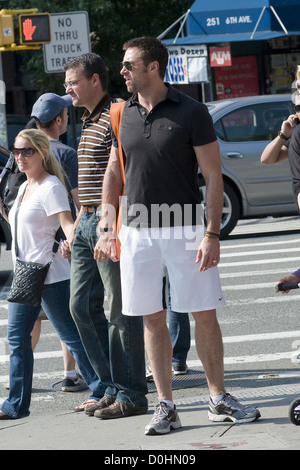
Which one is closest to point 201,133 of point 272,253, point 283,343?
point 283,343

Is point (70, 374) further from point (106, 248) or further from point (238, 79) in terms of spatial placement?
point (238, 79)

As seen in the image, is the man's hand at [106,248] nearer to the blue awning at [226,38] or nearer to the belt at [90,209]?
the belt at [90,209]

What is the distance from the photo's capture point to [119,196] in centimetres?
550

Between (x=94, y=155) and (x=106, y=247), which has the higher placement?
(x=94, y=155)

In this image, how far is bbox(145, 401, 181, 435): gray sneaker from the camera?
17.1 ft

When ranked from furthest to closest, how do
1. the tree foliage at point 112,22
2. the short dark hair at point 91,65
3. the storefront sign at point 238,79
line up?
1. the storefront sign at point 238,79
2. the tree foliage at point 112,22
3. the short dark hair at point 91,65

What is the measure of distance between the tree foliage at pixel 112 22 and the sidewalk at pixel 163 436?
18627 mm

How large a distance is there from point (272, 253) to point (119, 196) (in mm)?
7011

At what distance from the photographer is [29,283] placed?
5.80 meters

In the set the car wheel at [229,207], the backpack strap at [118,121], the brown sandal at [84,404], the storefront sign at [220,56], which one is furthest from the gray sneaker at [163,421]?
the storefront sign at [220,56]

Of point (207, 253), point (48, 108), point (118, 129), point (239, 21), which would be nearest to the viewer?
point (207, 253)

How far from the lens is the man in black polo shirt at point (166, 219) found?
5.14 m

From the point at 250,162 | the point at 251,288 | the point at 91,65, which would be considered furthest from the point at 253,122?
the point at 91,65

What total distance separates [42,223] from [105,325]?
0.71 meters
